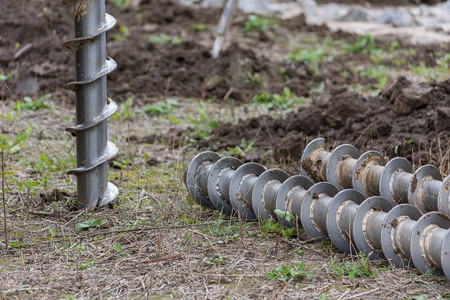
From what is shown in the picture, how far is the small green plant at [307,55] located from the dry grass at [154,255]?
15.1 feet

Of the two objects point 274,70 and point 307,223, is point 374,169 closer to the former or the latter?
point 307,223

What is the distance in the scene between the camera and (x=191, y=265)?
3281mm

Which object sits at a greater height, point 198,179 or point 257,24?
point 257,24

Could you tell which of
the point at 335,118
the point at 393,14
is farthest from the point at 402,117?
the point at 393,14

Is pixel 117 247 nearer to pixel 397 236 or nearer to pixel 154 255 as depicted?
pixel 154 255

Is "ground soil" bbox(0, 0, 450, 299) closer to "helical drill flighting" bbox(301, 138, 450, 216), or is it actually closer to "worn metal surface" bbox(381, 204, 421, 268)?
"worn metal surface" bbox(381, 204, 421, 268)

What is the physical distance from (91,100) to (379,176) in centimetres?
184

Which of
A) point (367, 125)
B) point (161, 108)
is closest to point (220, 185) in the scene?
point (367, 125)

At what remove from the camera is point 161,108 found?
7035 mm

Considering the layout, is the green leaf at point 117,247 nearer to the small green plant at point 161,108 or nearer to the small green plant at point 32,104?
the small green plant at point 161,108

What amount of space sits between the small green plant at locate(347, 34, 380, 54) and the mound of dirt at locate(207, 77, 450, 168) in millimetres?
3333

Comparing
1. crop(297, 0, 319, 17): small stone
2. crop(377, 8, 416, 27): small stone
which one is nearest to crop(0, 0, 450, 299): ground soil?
crop(297, 0, 319, 17): small stone

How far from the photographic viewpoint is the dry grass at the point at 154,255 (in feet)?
9.84

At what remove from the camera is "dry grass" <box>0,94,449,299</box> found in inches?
118
